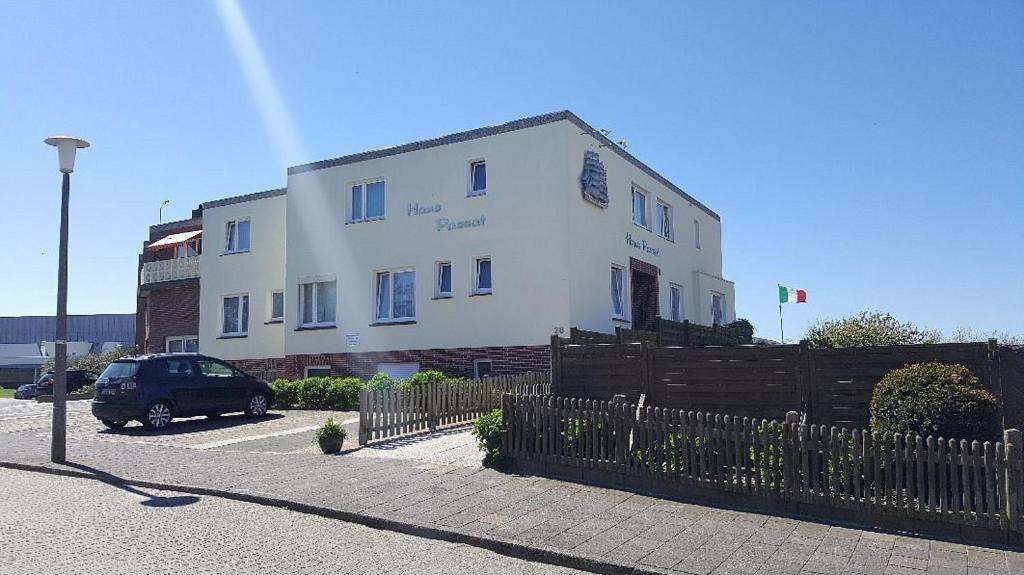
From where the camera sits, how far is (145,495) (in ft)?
31.7

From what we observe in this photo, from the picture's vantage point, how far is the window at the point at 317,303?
24.1m

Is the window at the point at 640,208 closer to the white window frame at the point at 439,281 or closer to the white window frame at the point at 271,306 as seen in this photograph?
the white window frame at the point at 439,281

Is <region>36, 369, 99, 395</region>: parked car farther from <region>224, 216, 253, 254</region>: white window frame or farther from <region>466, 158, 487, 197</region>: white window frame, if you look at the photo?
<region>466, 158, 487, 197</region>: white window frame

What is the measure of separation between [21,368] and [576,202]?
58148 millimetres

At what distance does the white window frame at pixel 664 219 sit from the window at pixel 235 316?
1444 cm

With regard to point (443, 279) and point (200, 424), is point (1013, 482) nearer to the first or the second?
point (200, 424)

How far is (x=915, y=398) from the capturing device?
8.53m

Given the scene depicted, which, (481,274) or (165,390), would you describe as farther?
(481,274)

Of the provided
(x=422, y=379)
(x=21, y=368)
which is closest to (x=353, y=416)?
(x=422, y=379)

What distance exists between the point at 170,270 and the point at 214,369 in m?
15.6

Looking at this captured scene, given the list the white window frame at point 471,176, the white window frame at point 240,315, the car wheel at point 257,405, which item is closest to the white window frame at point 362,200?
the white window frame at point 471,176

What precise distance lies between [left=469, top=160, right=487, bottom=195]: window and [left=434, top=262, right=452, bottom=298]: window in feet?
7.14

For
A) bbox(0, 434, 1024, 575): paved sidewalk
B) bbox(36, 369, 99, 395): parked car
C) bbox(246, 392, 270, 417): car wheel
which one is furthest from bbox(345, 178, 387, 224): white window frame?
bbox(36, 369, 99, 395): parked car

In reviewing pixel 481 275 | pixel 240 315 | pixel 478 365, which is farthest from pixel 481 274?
pixel 240 315
